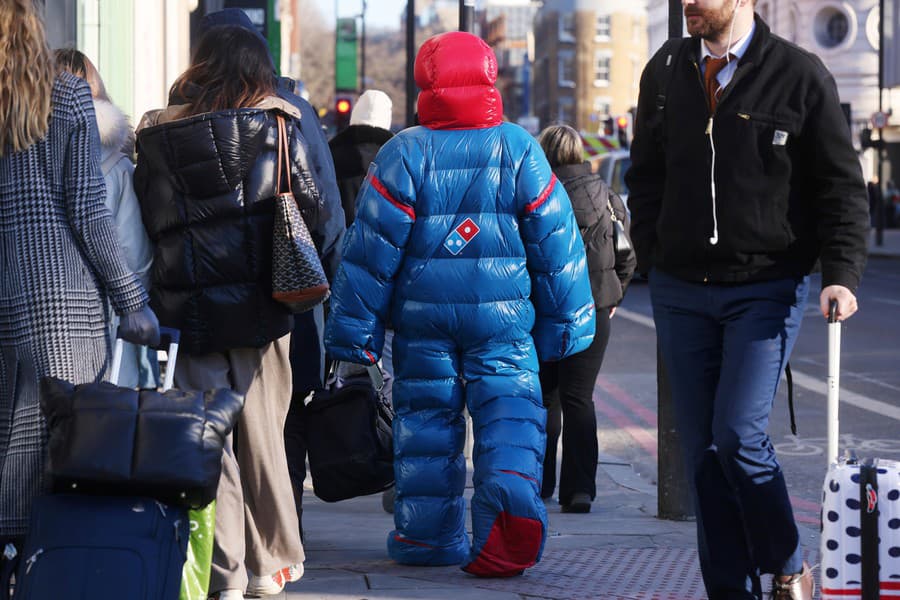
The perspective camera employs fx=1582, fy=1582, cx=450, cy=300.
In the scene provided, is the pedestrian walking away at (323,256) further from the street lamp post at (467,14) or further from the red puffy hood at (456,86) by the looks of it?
the street lamp post at (467,14)

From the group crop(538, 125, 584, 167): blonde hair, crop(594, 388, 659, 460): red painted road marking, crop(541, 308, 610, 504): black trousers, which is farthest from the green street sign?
crop(541, 308, 610, 504): black trousers

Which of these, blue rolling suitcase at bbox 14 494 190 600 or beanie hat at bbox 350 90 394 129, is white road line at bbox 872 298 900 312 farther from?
blue rolling suitcase at bbox 14 494 190 600

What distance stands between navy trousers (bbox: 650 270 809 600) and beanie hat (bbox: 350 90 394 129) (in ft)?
9.03

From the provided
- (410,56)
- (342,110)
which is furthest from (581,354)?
(342,110)

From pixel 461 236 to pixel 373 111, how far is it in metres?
1.96

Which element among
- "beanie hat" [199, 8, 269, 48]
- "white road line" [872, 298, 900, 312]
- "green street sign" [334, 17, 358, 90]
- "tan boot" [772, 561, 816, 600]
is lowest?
"white road line" [872, 298, 900, 312]

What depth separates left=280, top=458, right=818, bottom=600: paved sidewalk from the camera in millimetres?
5195

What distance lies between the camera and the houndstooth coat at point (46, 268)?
13.7ft

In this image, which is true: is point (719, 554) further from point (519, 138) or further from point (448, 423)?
point (519, 138)

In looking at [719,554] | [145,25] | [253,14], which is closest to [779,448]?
[719,554]

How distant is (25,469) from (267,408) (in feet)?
3.51

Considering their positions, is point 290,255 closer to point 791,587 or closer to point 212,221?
point 212,221

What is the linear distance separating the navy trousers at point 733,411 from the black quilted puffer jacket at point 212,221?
125 cm

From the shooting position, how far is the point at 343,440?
5.82 meters
